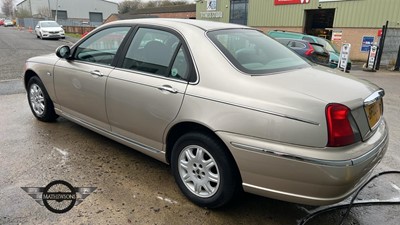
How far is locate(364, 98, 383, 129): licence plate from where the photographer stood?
2.50 meters

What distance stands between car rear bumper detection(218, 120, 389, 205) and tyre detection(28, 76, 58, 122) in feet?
10.7

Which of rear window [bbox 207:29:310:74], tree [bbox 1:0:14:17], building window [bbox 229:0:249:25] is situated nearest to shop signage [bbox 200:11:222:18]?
building window [bbox 229:0:249:25]

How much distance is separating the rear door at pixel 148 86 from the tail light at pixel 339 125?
1.22 meters

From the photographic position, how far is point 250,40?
129 inches

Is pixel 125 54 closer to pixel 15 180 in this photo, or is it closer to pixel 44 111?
pixel 15 180

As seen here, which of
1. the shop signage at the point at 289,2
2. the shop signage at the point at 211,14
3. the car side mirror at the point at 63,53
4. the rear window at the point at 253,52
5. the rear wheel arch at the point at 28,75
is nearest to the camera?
the rear window at the point at 253,52

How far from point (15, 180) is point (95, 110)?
1089mm

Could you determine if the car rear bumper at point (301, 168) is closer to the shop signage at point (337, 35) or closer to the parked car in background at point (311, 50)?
the parked car in background at point (311, 50)

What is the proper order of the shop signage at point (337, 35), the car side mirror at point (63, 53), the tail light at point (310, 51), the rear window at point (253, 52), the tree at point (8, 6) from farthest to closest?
Result: the tree at point (8, 6)
the shop signage at point (337, 35)
the tail light at point (310, 51)
the car side mirror at point (63, 53)
the rear window at point (253, 52)

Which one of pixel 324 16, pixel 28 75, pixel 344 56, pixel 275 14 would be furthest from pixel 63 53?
pixel 324 16

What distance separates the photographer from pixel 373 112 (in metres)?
2.61

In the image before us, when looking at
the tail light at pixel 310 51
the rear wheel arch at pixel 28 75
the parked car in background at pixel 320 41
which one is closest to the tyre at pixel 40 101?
the rear wheel arch at pixel 28 75

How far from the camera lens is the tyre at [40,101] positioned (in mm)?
4664
